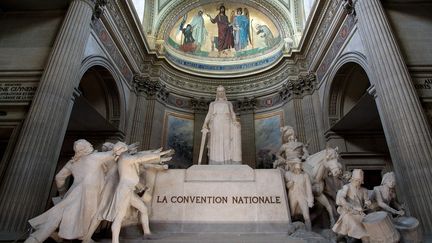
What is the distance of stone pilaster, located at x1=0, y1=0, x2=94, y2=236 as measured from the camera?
494 cm

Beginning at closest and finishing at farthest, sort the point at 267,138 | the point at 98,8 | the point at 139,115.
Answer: the point at 98,8, the point at 139,115, the point at 267,138

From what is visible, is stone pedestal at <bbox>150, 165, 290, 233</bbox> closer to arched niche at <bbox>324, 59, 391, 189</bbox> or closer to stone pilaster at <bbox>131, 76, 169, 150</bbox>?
arched niche at <bbox>324, 59, 391, 189</bbox>

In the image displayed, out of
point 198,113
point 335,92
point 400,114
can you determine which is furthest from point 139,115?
point 400,114

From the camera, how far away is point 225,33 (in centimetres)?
1524

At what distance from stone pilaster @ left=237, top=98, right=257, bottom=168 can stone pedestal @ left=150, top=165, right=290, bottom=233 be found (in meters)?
8.38

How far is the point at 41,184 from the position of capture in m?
5.34

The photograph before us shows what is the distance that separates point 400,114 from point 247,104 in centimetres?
891

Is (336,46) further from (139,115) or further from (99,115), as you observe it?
(99,115)

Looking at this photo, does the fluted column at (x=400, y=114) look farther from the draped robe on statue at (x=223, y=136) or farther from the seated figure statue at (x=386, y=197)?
the draped robe on statue at (x=223, y=136)

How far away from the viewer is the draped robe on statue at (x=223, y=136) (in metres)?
5.25

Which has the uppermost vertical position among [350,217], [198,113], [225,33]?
[225,33]

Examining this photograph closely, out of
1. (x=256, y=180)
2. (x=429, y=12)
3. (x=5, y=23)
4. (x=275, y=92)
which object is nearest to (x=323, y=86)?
(x=275, y=92)

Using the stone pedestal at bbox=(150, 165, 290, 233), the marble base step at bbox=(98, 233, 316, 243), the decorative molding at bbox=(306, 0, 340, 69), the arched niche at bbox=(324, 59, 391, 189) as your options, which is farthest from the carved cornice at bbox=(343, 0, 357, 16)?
the marble base step at bbox=(98, 233, 316, 243)

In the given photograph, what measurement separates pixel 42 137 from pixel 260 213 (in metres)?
4.51
